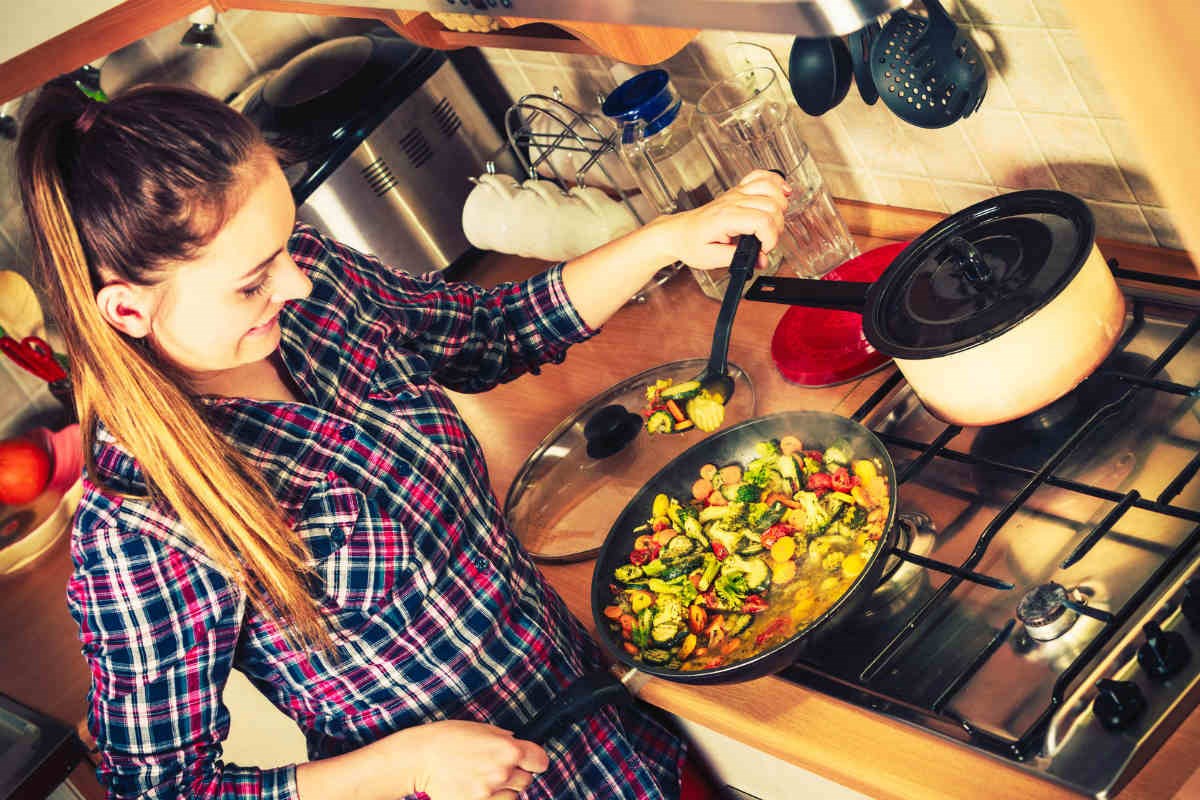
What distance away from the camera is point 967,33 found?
1.11m

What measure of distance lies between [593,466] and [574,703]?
1.25 feet

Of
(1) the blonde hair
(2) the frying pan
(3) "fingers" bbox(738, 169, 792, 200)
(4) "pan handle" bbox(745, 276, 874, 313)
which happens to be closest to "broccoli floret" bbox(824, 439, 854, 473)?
(2) the frying pan

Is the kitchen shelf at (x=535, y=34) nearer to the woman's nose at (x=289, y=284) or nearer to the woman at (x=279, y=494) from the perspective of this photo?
the woman at (x=279, y=494)

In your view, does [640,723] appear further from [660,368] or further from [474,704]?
[660,368]

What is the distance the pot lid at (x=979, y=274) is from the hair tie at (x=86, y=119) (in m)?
0.67

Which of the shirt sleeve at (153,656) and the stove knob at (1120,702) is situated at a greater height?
the shirt sleeve at (153,656)

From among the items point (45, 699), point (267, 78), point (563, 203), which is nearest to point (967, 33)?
point (563, 203)

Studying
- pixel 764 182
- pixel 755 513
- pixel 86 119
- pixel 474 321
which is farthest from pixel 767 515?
pixel 86 119

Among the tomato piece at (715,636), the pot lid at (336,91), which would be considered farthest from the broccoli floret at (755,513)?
the pot lid at (336,91)

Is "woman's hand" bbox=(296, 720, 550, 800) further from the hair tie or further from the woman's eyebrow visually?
the hair tie

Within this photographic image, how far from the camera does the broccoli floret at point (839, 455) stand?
1.08 metres

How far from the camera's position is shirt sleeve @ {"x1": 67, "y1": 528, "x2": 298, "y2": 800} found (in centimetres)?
94

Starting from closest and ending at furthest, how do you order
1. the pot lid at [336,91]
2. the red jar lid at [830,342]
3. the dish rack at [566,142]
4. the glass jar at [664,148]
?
the red jar lid at [830,342] < the glass jar at [664,148] < the dish rack at [566,142] < the pot lid at [336,91]

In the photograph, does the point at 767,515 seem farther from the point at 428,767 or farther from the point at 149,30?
the point at 149,30
